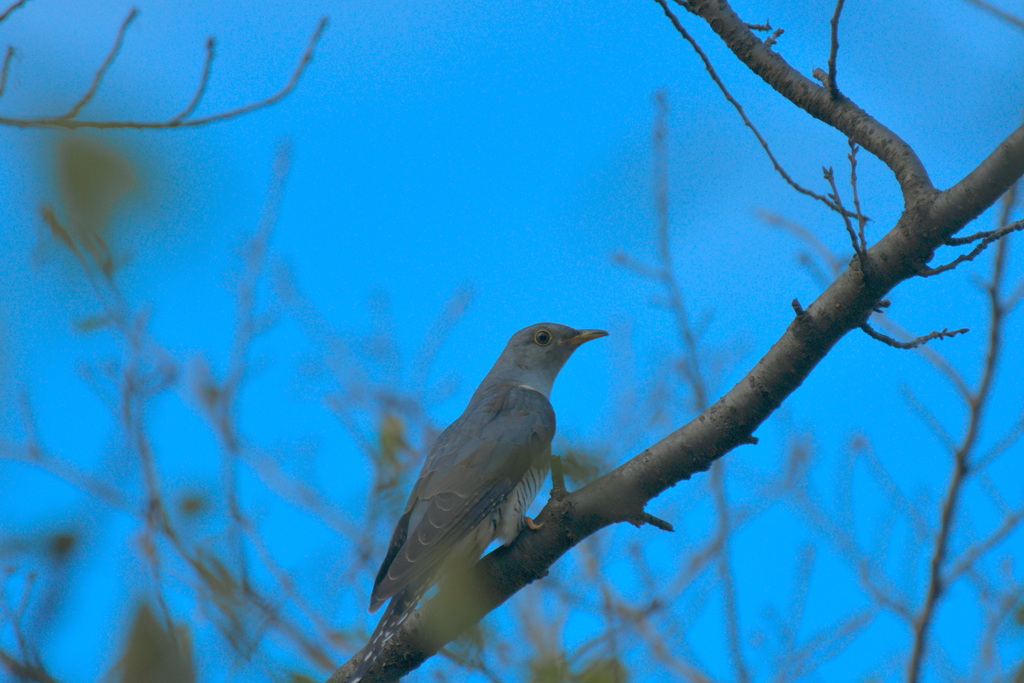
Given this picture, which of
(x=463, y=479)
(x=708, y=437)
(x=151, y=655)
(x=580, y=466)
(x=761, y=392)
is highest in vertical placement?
(x=463, y=479)

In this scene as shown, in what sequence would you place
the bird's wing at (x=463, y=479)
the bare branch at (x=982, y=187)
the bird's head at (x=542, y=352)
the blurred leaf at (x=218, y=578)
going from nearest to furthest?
1. the blurred leaf at (x=218, y=578)
2. the bare branch at (x=982, y=187)
3. the bird's wing at (x=463, y=479)
4. the bird's head at (x=542, y=352)

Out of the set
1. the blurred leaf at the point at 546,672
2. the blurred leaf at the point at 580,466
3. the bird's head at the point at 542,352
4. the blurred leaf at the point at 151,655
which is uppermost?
the bird's head at the point at 542,352

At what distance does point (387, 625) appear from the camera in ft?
12.9

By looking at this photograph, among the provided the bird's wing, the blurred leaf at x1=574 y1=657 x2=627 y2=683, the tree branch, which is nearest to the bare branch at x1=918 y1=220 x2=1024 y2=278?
the tree branch

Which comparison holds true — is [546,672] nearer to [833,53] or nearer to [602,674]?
[602,674]

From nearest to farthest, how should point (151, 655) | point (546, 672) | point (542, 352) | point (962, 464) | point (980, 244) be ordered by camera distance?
point (151, 655)
point (546, 672)
point (980, 244)
point (962, 464)
point (542, 352)

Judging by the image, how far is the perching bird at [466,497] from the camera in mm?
4242

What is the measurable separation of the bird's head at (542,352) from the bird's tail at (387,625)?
2435 mm

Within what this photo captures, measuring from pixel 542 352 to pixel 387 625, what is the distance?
9.79ft

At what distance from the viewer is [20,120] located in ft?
5.34

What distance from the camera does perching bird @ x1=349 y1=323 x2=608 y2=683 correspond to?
13.9 feet

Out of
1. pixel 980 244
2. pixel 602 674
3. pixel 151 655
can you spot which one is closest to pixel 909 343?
pixel 980 244

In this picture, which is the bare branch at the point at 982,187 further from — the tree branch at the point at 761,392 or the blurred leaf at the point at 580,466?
the blurred leaf at the point at 580,466

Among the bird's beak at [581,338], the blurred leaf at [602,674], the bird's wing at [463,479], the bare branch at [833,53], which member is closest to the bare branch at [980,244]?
the bare branch at [833,53]
